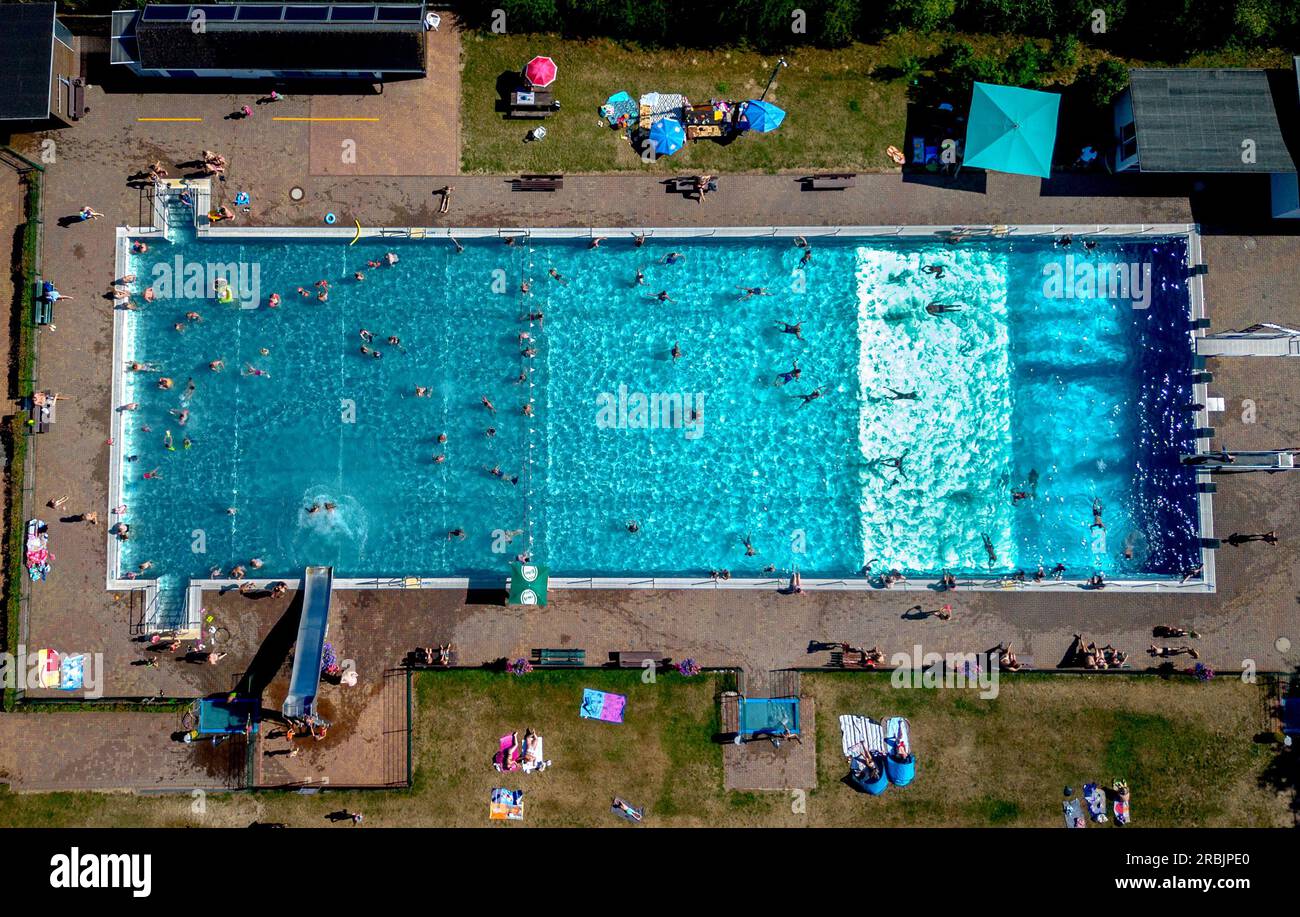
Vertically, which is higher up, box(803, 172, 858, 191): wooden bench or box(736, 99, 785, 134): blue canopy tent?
box(736, 99, 785, 134): blue canopy tent

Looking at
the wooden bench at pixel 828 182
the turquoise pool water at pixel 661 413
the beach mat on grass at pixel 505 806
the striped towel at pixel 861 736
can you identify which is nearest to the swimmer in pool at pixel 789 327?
the turquoise pool water at pixel 661 413

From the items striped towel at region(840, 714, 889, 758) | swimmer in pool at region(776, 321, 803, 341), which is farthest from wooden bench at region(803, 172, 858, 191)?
striped towel at region(840, 714, 889, 758)

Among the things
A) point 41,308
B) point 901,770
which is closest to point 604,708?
point 901,770

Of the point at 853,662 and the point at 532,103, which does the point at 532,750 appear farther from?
the point at 532,103

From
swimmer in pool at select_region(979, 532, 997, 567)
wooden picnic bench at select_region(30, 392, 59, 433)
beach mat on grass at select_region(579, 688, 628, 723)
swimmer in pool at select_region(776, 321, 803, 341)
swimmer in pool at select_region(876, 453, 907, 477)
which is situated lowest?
beach mat on grass at select_region(579, 688, 628, 723)

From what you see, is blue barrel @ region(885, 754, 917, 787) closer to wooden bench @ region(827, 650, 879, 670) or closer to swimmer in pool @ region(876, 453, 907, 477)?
wooden bench @ region(827, 650, 879, 670)
